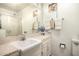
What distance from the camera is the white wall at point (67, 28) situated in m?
1.48

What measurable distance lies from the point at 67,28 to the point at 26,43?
64 centimetres

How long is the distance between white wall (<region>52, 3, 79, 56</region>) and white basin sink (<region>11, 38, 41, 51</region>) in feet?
0.89

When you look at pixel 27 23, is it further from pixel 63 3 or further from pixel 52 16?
pixel 63 3

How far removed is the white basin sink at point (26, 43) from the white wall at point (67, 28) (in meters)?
0.27

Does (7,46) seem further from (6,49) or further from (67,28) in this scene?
(67,28)

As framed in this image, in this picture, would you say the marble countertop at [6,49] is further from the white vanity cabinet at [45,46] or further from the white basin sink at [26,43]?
the white vanity cabinet at [45,46]

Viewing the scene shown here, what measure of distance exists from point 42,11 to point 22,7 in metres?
0.30

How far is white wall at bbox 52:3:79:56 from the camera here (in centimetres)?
148

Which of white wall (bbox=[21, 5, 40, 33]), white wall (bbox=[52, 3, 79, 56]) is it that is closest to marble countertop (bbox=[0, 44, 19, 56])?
white wall (bbox=[21, 5, 40, 33])

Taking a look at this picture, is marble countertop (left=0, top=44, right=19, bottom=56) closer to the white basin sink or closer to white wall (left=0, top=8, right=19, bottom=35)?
the white basin sink

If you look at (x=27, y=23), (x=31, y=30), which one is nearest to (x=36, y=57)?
(x=31, y=30)

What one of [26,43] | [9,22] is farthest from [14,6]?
[26,43]

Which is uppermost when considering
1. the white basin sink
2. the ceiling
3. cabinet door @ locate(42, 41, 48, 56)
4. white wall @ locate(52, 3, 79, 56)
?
the ceiling

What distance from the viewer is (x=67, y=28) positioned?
1.51m
